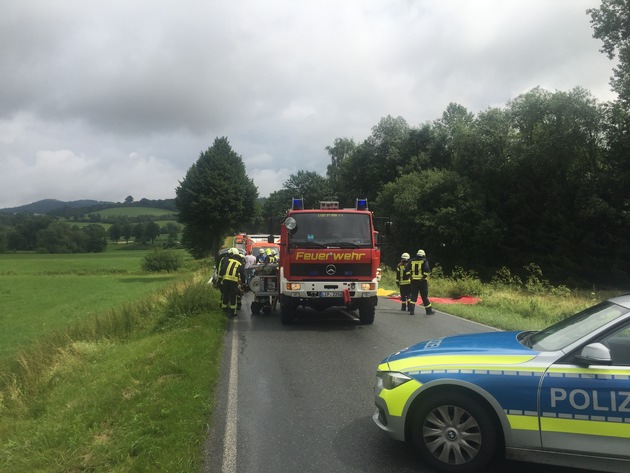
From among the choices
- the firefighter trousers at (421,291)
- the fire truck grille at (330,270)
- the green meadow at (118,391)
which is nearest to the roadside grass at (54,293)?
the green meadow at (118,391)

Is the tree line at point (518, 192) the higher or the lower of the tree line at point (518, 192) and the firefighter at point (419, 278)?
the higher

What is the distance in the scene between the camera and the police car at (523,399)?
3.87 meters

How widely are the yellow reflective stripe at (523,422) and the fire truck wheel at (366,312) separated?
823 centimetres

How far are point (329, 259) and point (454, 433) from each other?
7707 mm

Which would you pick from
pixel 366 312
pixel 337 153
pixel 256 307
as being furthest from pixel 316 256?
pixel 337 153

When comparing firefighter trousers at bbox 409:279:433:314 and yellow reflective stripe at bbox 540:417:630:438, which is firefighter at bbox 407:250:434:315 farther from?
yellow reflective stripe at bbox 540:417:630:438

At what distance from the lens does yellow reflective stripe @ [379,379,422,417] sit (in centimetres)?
441

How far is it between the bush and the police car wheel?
55.8 metres

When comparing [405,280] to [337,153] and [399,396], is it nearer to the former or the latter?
[399,396]

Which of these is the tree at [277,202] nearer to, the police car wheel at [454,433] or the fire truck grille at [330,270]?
the fire truck grille at [330,270]

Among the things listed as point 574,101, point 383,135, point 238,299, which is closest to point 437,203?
point 574,101

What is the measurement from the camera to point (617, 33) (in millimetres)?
28109

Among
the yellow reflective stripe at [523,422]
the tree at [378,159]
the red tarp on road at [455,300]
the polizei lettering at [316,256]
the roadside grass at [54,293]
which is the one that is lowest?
the roadside grass at [54,293]

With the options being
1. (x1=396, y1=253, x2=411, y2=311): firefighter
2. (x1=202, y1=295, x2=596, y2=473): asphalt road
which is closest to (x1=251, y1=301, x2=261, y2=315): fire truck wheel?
(x1=202, y1=295, x2=596, y2=473): asphalt road
